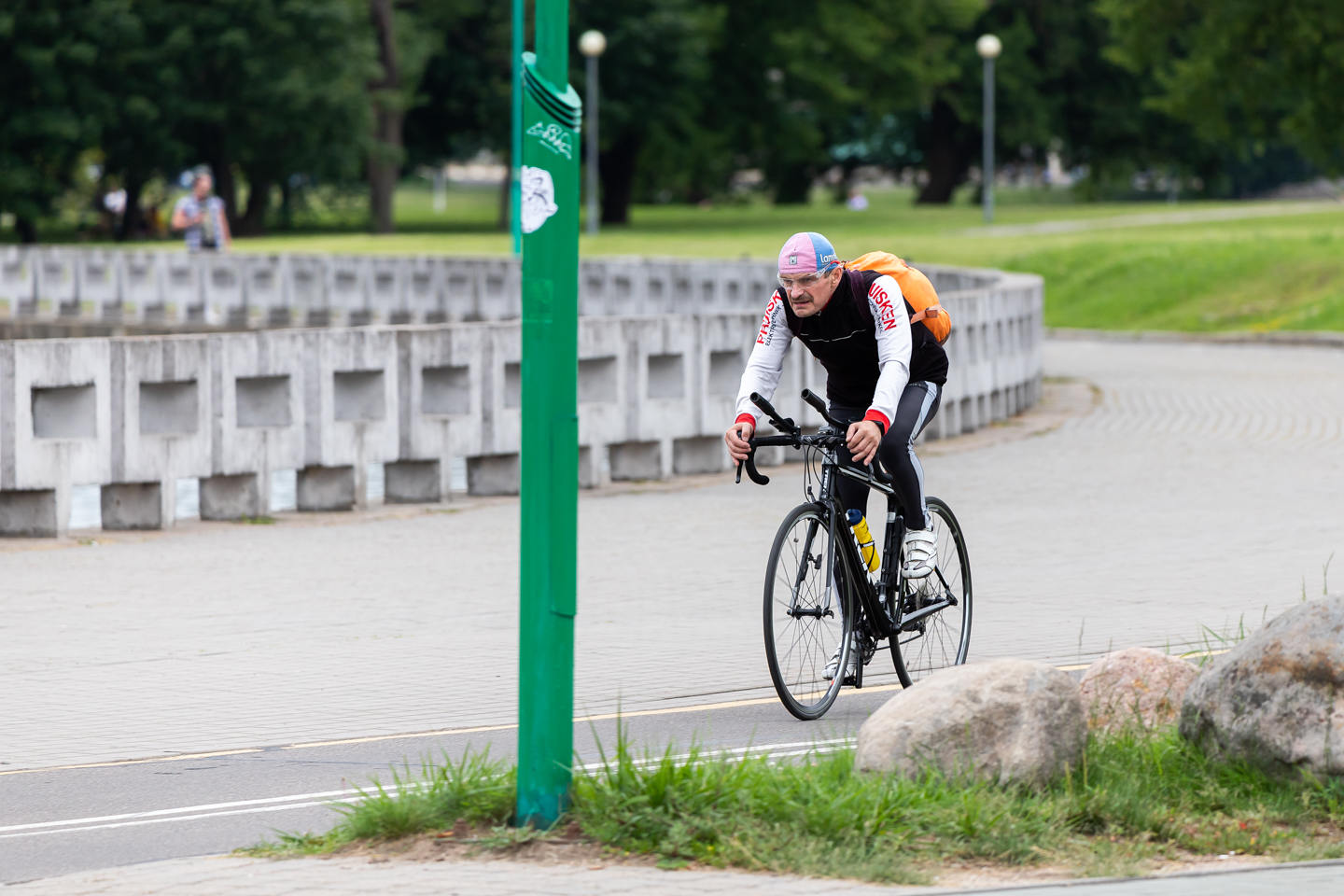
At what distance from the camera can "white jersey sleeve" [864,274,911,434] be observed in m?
7.59

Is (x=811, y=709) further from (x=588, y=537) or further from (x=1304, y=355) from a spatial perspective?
(x=1304, y=355)

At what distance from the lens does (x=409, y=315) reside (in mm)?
34906

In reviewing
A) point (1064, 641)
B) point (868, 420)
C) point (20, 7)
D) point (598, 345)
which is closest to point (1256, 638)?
point (868, 420)

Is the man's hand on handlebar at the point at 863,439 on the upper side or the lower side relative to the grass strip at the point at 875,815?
upper

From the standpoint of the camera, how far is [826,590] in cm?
786

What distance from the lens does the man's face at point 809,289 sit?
24.8 feet

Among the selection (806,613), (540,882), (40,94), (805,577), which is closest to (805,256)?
(805,577)

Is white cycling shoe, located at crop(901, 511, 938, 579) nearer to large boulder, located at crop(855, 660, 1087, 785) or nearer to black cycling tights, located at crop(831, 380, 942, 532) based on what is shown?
black cycling tights, located at crop(831, 380, 942, 532)

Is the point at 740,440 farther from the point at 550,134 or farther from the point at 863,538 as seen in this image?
the point at 550,134

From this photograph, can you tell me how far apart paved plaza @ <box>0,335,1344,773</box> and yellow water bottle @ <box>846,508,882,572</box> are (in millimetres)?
629

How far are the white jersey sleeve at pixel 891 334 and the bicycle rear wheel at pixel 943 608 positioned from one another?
89 centimetres

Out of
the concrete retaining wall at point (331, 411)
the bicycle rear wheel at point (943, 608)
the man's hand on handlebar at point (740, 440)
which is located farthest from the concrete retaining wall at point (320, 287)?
the man's hand on handlebar at point (740, 440)

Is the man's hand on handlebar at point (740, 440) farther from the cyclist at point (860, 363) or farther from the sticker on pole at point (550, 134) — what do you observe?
the sticker on pole at point (550, 134)

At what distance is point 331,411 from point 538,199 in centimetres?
883
